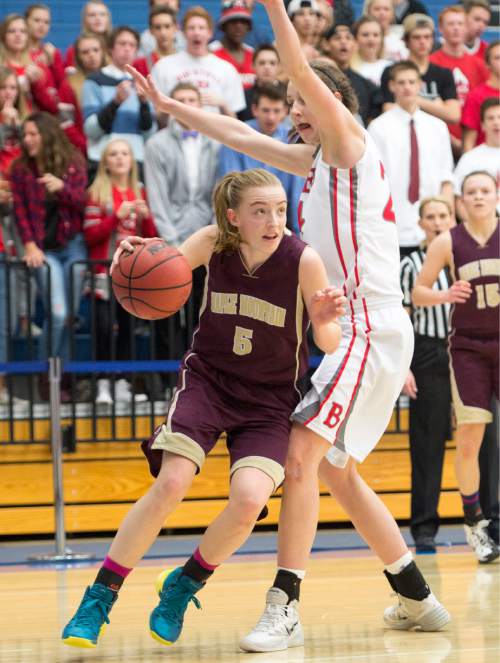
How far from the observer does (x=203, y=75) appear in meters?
9.29

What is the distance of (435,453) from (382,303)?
3080mm

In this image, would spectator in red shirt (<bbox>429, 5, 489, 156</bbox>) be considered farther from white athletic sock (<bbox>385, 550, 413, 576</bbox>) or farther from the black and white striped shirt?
white athletic sock (<bbox>385, 550, 413, 576</bbox>)

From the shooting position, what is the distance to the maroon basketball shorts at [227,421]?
3.96 meters

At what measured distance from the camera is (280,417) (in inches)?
161

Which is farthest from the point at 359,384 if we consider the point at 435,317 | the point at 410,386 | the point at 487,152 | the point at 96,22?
the point at 96,22

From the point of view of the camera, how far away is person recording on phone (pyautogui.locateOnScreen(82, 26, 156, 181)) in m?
8.91

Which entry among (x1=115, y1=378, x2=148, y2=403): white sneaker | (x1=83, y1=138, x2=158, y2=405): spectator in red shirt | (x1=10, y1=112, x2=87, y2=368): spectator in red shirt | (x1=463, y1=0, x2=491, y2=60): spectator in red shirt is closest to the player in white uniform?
(x1=115, y1=378, x2=148, y2=403): white sneaker

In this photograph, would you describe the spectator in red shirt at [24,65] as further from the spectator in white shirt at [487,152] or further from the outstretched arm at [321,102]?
the outstretched arm at [321,102]

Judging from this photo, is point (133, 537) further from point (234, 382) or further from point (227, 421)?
point (234, 382)

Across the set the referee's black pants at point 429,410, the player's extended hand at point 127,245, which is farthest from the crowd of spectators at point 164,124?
the player's extended hand at point 127,245

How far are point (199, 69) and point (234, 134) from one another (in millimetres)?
4930

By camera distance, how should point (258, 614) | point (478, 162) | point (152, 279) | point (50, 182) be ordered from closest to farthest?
point (152, 279) < point (258, 614) < point (50, 182) < point (478, 162)

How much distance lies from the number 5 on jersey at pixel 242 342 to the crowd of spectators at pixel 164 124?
3.91m

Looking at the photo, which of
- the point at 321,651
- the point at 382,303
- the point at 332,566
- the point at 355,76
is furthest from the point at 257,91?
the point at 321,651
